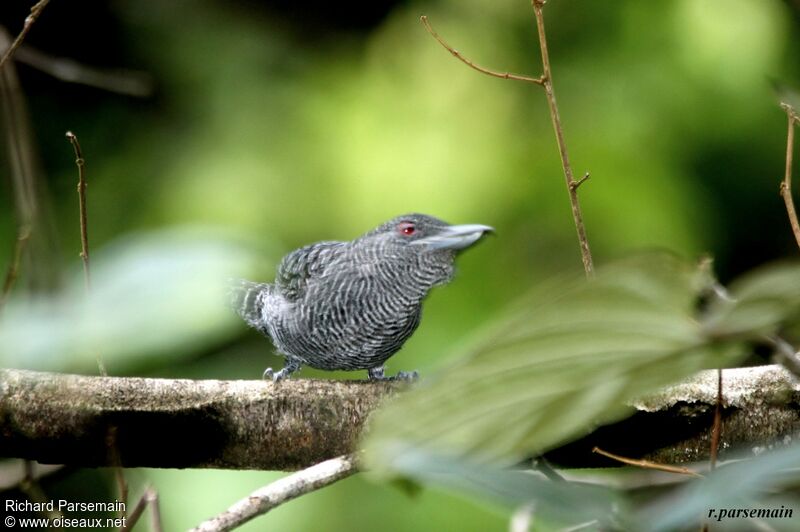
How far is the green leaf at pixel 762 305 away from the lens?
0.66 metres

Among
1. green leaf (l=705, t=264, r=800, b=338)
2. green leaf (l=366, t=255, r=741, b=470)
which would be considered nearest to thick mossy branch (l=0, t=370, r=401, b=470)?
green leaf (l=366, t=255, r=741, b=470)

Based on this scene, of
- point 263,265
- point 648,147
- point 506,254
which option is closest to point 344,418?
point 263,265

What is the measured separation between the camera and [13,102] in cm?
159

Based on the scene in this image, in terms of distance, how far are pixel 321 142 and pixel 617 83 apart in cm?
121

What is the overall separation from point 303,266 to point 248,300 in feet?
1.15

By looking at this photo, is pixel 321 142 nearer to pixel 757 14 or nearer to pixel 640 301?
pixel 757 14

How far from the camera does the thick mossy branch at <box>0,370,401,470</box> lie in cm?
176

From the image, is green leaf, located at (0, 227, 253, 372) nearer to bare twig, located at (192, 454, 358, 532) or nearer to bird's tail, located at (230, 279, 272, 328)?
bare twig, located at (192, 454, 358, 532)

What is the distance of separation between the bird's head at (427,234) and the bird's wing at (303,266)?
17 centimetres

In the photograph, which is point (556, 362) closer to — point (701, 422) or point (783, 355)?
point (783, 355)

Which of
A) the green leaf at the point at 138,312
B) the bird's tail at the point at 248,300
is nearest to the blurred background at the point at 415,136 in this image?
the bird's tail at the point at 248,300

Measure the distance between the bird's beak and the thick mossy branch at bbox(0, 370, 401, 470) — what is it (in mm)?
464

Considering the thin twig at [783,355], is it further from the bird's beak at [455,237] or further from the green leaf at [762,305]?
the bird's beak at [455,237]

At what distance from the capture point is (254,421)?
6.18 ft
